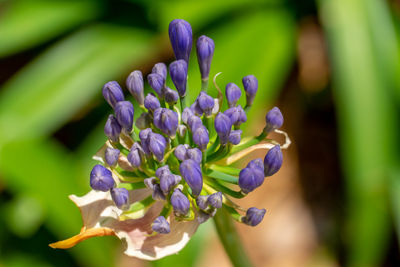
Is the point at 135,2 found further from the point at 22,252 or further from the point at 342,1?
the point at 22,252

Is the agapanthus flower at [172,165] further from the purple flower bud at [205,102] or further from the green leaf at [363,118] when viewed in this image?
the green leaf at [363,118]

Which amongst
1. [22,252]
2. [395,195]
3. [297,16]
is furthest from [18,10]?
[395,195]

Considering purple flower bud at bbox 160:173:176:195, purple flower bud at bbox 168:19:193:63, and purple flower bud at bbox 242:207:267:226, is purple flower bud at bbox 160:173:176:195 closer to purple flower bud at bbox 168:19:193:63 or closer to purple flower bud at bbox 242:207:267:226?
purple flower bud at bbox 242:207:267:226

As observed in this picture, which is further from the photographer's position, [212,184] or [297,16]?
[297,16]

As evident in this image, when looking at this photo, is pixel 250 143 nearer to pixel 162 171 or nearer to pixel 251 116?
pixel 162 171

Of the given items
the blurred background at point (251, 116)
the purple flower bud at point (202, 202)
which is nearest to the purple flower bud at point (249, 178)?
the purple flower bud at point (202, 202)
